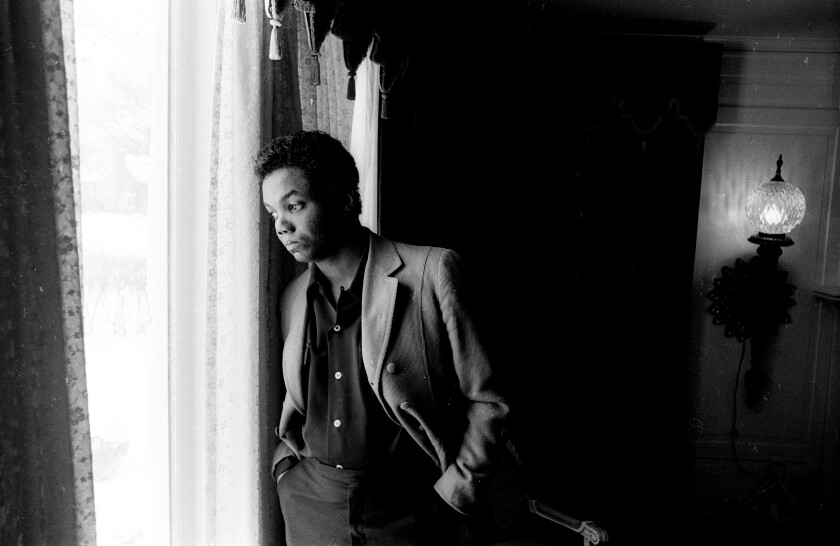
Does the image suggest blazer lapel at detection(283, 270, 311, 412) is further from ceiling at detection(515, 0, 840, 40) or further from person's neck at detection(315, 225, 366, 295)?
ceiling at detection(515, 0, 840, 40)

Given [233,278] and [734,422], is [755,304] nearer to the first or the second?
[734,422]

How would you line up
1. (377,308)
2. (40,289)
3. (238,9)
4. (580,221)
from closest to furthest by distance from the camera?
(40,289) < (238,9) < (377,308) < (580,221)

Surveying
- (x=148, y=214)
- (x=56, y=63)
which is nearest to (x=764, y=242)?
(x=148, y=214)

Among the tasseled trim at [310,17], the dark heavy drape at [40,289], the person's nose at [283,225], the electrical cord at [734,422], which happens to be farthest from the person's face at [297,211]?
the electrical cord at [734,422]

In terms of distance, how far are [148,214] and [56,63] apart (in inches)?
25.3

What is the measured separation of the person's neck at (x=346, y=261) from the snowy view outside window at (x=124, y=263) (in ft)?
1.37

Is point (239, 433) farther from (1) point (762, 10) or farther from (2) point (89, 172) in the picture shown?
(1) point (762, 10)

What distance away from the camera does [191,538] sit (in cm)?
150

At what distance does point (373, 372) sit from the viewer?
4.23ft

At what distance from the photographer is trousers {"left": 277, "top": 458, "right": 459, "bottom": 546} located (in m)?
1.33

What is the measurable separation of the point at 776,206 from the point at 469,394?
203cm

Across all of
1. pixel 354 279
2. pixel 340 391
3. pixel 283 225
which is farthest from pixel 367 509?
pixel 283 225

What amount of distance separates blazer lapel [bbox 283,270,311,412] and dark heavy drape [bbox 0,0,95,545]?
551mm

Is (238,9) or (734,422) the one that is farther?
(734,422)
